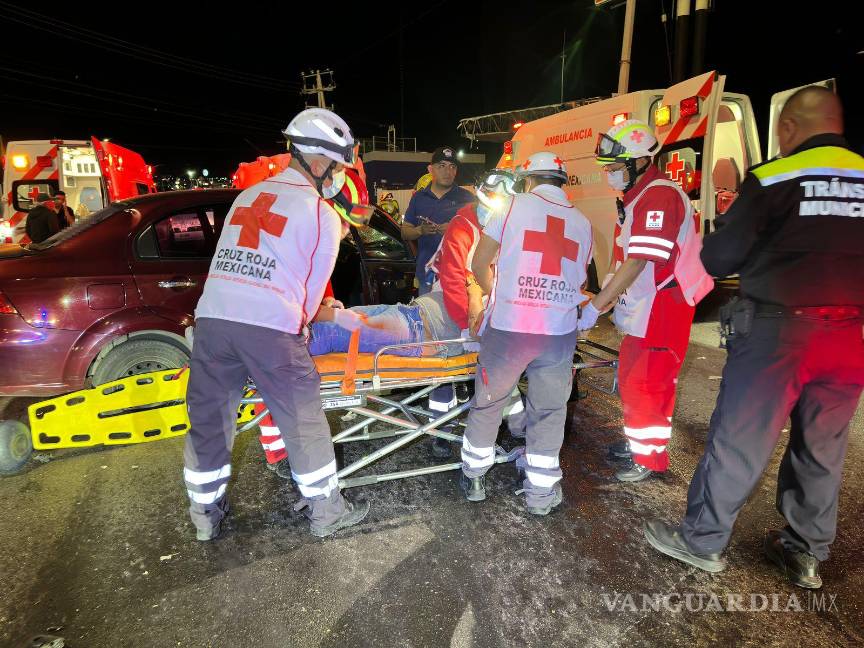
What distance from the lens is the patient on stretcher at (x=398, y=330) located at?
3117mm

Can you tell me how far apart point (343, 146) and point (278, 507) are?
2.03m

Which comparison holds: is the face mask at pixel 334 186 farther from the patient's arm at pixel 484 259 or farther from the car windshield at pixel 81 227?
the car windshield at pixel 81 227

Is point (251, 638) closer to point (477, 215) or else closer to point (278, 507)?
point (278, 507)

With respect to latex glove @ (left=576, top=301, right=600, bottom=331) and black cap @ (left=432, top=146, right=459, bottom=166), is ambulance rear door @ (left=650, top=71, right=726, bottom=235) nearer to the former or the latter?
black cap @ (left=432, top=146, right=459, bottom=166)

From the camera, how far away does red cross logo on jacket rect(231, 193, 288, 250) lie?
7.58 ft

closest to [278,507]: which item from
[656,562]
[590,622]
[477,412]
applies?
[477,412]

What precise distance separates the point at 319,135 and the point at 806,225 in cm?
209

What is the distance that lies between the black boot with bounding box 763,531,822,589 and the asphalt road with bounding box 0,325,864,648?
0.05 meters

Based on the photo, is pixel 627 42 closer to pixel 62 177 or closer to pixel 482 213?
pixel 482 213

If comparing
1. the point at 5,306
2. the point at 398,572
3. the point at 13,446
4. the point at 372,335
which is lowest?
the point at 398,572

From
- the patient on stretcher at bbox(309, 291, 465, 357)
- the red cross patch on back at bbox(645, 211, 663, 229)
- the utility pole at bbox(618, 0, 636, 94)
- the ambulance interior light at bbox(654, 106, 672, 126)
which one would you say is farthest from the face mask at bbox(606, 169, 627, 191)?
the utility pole at bbox(618, 0, 636, 94)

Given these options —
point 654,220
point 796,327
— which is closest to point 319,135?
point 654,220

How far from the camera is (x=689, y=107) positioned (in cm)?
563

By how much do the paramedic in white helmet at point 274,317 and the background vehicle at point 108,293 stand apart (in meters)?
1.46
